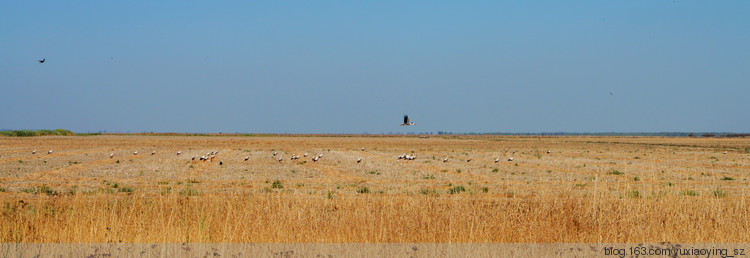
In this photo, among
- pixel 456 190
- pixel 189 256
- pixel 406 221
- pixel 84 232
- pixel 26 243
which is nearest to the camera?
pixel 189 256

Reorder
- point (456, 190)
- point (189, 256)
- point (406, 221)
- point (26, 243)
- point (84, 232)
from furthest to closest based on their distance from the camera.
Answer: point (456, 190) < point (406, 221) < point (84, 232) < point (26, 243) < point (189, 256)

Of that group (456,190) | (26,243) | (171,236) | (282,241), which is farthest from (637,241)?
(456,190)

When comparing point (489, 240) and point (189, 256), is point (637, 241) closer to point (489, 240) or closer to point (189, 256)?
point (489, 240)

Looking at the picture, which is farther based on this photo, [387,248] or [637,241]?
[637,241]

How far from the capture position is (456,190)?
19.5 m

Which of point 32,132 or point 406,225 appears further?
point 32,132

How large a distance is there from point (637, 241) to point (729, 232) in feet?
5.33

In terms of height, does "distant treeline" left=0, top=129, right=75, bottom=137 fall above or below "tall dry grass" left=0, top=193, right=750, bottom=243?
above

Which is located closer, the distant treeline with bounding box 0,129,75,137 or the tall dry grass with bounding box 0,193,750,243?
the tall dry grass with bounding box 0,193,750,243

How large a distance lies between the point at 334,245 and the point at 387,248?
28.7 inches

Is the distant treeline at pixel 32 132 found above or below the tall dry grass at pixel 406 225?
above

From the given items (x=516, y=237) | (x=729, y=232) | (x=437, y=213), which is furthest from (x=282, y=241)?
(x=729, y=232)

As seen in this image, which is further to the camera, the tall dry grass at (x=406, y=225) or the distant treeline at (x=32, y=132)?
the distant treeline at (x=32, y=132)

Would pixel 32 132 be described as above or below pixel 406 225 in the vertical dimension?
above
